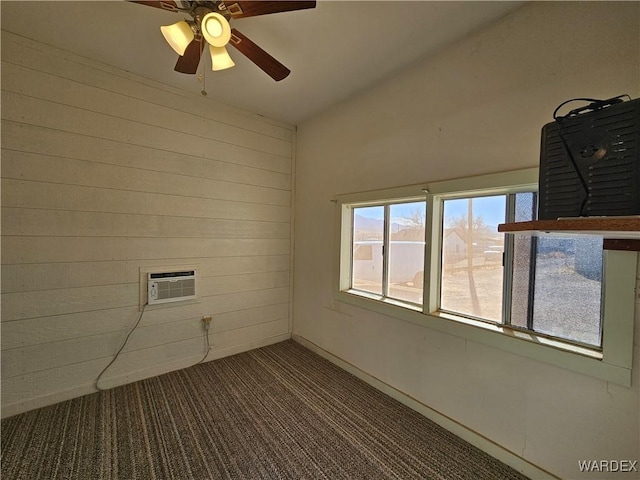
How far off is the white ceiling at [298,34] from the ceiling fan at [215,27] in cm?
27

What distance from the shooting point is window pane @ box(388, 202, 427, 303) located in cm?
211

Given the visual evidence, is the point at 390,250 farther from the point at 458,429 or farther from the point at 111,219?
the point at 111,219

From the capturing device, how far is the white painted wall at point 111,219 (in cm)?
183

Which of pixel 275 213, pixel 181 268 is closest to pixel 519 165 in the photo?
pixel 275 213

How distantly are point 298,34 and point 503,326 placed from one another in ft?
7.63

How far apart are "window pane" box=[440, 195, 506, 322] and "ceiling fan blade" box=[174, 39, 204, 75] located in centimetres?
193

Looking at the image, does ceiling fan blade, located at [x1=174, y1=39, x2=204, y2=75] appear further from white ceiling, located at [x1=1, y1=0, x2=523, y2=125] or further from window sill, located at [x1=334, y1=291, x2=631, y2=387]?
window sill, located at [x1=334, y1=291, x2=631, y2=387]

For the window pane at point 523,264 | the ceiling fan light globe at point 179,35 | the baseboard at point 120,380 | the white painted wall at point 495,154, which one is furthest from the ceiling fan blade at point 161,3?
the baseboard at point 120,380

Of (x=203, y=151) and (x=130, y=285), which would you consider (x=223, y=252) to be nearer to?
(x=130, y=285)

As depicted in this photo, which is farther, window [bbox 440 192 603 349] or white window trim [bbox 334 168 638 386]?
window [bbox 440 192 603 349]

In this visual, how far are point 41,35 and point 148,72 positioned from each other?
2.05ft

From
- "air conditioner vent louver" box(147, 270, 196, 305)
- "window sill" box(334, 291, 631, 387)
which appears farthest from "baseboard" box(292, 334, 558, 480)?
"air conditioner vent louver" box(147, 270, 196, 305)

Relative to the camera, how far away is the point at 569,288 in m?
1.40

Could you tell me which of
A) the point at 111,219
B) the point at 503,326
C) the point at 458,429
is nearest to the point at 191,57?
the point at 111,219
